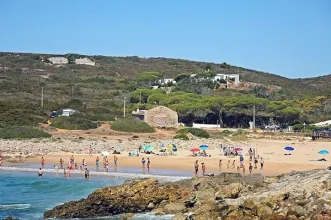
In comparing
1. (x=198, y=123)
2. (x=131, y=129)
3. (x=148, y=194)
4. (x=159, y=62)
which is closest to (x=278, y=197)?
(x=148, y=194)

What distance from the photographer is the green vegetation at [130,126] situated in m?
56.7

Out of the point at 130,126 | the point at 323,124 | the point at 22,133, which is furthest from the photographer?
the point at 323,124

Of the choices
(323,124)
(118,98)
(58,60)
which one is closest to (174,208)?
(323,124)

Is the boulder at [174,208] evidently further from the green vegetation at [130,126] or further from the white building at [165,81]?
the white building at [165,81]

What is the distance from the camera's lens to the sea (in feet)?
78.3

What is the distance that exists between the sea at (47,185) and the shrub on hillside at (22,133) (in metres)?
12.7

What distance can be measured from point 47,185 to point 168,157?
11922 mm

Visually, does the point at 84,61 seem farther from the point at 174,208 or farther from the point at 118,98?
the point at 174,208

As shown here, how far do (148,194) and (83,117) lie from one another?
127 ft

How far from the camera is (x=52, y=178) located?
106 feet

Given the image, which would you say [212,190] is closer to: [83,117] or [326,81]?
[83,117]

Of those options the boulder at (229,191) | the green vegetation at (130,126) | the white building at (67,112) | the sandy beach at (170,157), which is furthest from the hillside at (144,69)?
the boulder at (229,191)

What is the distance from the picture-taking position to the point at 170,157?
132 ft

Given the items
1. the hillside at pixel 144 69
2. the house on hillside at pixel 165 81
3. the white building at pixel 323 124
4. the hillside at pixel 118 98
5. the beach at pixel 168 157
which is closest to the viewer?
the beach at pixel 168 157
